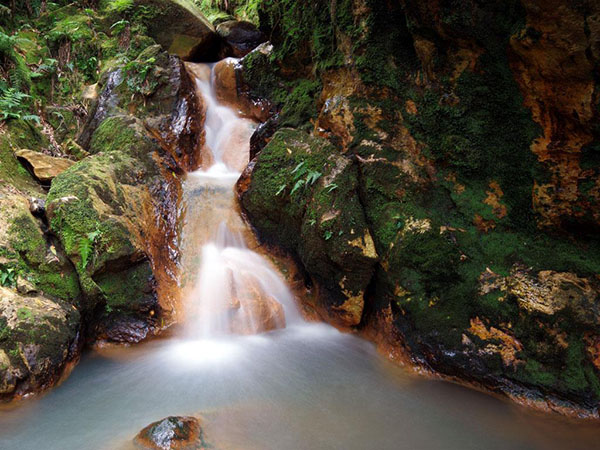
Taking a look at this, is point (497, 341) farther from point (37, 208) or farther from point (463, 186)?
point (37, 208)

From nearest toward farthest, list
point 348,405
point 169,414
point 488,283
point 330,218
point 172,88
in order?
point 169,414
point 348,405
point 488,283
point 330,218
point 172,88

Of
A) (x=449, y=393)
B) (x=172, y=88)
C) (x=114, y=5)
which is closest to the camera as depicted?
(x=449, y=393)

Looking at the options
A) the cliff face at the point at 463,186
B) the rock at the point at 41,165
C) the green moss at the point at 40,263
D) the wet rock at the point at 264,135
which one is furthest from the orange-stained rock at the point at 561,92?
the rock at the point at 41,165

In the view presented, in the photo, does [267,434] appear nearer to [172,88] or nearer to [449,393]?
[449,393]

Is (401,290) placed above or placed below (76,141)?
below

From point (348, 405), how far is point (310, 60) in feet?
21.0

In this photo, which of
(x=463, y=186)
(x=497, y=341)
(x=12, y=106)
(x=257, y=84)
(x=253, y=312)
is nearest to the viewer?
(x=497, y=341)

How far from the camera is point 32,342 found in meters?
3.77

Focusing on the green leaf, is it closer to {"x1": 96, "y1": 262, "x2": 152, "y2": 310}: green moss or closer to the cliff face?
the cliff face

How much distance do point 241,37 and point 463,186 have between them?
9.99m

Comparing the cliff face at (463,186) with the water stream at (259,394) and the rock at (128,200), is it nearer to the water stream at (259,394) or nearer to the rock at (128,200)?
the water stream at (259,394)

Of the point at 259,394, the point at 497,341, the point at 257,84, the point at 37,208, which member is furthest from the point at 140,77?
the point at 497,341

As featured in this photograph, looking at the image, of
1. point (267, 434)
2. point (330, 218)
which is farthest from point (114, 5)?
point (267, 434)

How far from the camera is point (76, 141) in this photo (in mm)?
7465
